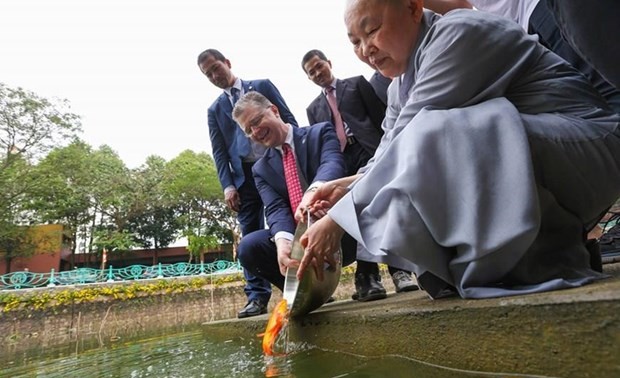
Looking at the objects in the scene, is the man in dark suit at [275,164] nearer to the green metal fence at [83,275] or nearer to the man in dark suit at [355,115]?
the man in dark suit at [355,115]

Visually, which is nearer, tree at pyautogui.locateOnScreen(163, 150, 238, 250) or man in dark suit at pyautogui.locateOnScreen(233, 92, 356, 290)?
man in dark suit at pyautogui.locateOnScreen(233, 92, 356, 290)

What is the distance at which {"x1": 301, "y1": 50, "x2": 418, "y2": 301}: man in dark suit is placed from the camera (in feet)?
6.71

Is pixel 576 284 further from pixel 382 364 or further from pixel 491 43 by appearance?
pixel 491 43

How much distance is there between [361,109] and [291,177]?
30.2 inches

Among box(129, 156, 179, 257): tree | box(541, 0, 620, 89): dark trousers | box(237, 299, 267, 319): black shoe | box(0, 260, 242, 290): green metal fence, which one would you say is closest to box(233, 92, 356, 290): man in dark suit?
box(237, 299, 267, 319): black shoe

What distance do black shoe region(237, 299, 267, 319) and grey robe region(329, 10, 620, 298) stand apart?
65.2 inches

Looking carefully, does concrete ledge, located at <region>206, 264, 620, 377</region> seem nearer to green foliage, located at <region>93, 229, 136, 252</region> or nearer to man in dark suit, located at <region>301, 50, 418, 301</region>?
man in dark suit, located at <region>301, 50, 418, 301</region>

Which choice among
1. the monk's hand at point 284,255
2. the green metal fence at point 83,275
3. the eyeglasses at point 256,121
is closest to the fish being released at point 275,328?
the monk's hand at point 284,255

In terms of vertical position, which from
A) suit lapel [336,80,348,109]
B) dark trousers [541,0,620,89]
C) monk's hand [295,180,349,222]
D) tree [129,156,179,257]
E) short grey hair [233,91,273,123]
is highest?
tree [129,156,179,257]

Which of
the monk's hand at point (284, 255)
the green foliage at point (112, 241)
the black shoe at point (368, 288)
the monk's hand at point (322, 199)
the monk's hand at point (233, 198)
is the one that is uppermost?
the green foliage at point (112, 241)

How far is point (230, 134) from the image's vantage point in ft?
9.68

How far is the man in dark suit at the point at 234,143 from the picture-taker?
2.78 metres

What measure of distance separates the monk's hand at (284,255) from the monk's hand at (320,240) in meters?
0.31

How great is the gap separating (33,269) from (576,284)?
2178 centimetres
